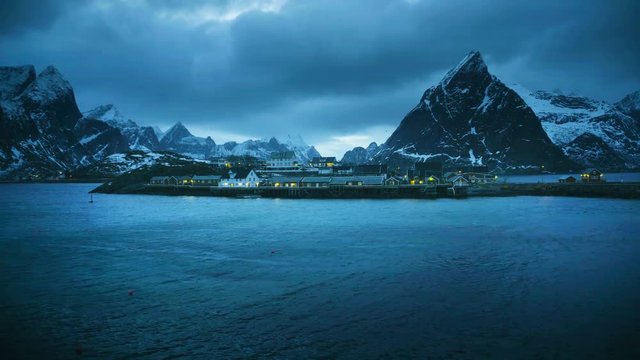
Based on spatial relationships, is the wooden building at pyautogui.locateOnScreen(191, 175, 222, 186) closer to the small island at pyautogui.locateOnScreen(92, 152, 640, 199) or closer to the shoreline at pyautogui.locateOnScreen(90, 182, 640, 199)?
the small island at pyautogui.locateOnScreen(92, 152, 640, 199)

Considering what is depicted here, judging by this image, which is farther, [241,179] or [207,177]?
[207,177]

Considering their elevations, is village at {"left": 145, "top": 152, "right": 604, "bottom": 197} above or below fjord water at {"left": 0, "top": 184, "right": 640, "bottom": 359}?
above

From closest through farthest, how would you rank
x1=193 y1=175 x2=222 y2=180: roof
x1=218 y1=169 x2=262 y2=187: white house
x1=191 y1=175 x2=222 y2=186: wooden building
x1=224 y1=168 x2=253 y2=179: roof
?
x1=218 y1=169 x2=262 y2=187: white house, x1=224 y1=168 x2=253 y2=179: roof, x1=191 y1=175 x2=222 y2=186: wooden building, x1=193 y1=175 x2=222 y2=180: roof

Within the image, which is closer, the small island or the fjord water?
the fjord water

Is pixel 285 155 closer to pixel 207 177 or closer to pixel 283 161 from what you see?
pixel 283 161

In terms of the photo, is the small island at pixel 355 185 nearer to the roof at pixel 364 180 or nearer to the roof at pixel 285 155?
the roof at pixel 364 180

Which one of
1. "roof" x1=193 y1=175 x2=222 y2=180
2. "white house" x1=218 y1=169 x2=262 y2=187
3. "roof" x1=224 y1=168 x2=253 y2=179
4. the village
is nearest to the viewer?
the village

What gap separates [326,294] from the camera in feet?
70.4

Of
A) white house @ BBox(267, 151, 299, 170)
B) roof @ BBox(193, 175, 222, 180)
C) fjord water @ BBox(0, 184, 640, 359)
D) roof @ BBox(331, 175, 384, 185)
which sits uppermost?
white house @ BBox(267, 151, 299, 170)

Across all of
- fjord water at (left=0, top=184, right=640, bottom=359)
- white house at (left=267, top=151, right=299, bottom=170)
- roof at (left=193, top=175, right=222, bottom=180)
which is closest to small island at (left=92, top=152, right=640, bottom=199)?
roof at (left=193, top=175, right=222, bottom=180)

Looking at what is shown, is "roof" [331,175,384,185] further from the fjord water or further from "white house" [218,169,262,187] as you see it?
the fjord water

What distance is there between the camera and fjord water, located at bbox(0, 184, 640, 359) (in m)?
15.4

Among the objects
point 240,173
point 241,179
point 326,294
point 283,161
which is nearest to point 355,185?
point 241,179

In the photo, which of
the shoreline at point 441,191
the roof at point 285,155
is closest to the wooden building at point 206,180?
the shoreline at point 441,191
